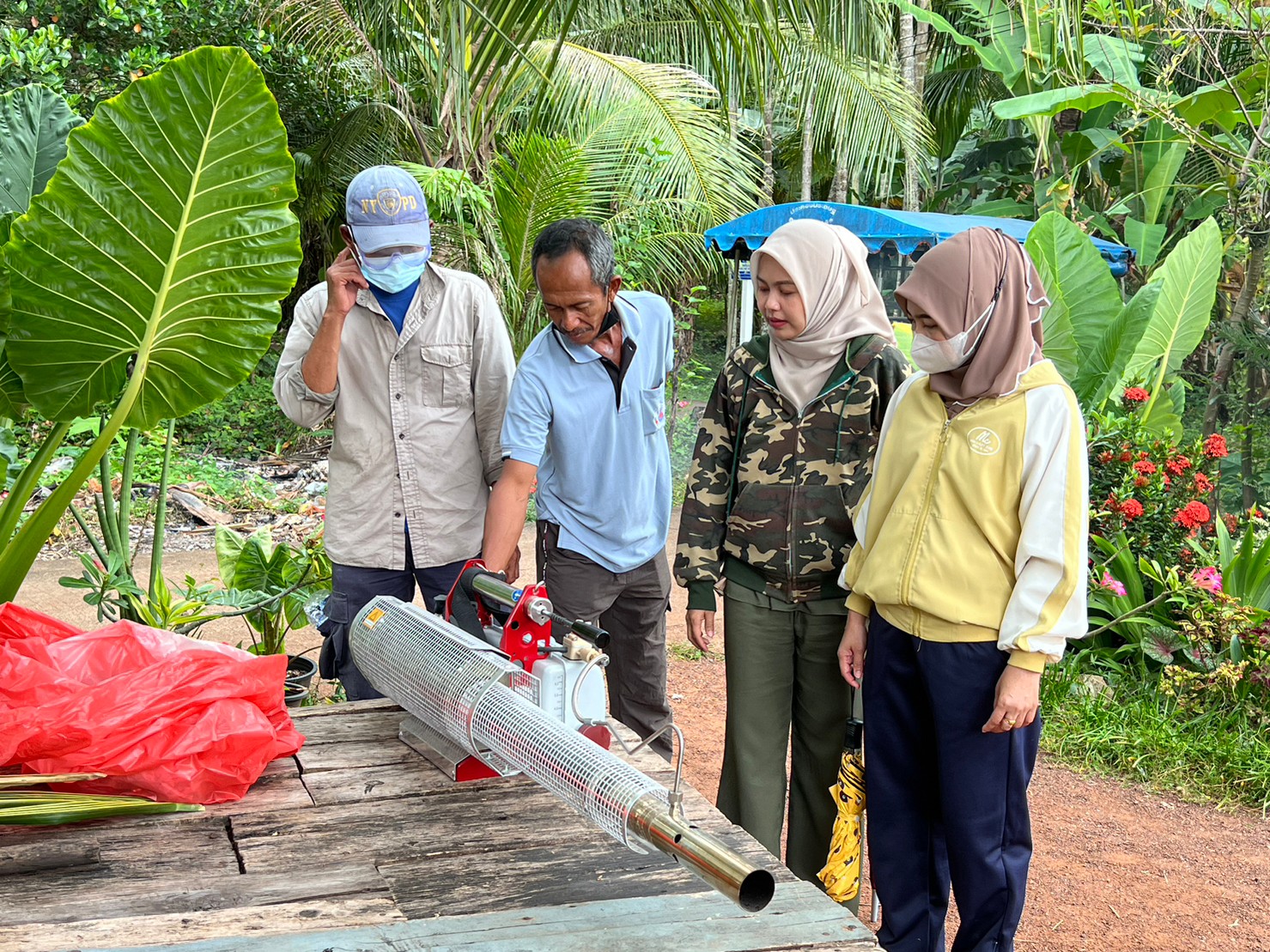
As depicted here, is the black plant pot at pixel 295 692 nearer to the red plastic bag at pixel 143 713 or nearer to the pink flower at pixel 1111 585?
the red plastic bag at pixel 143 713

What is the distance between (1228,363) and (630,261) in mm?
4816

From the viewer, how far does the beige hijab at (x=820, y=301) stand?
8.41 feet

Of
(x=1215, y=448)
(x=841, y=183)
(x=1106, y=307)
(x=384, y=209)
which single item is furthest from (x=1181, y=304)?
(x=841, y=183)

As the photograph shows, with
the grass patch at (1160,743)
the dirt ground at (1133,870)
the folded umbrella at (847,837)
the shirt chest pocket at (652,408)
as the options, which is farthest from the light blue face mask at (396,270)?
the grass patch at (1160,743)

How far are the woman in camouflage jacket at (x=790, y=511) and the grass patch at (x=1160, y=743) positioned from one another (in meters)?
2.07

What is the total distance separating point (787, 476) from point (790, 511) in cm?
8

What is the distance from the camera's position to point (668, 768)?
6.88ft

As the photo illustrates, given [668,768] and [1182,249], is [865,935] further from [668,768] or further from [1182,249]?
[1182,249]

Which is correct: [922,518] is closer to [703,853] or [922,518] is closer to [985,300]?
[985,300]

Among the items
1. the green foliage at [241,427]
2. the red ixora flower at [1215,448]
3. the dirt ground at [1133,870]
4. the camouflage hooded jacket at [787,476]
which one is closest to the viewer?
the camouflage hooded jacket at [787,476]

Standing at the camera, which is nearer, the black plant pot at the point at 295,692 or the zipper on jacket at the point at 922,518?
the zipper on jacket at the point at 922,518

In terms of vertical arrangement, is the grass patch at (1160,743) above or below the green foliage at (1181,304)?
below

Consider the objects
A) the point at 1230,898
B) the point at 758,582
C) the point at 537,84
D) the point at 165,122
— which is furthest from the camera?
the point at 537,84

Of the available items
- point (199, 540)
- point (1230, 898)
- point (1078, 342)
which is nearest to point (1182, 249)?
point (1078, 342)
